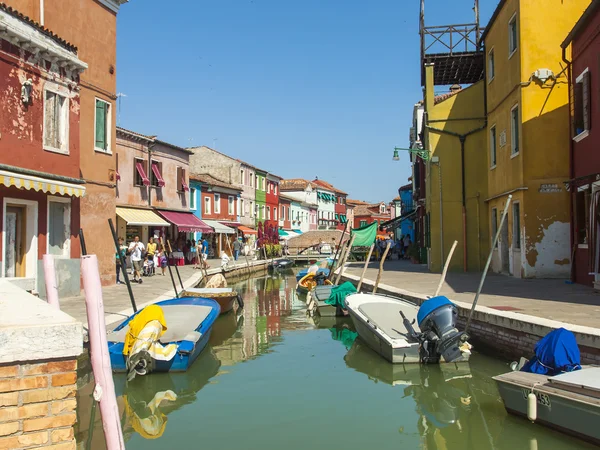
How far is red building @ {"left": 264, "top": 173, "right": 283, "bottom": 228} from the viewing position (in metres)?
54.6

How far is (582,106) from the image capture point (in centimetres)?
1452

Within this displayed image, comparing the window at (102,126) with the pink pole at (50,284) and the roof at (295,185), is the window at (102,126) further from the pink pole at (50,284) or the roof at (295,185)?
the roof at (295,185)

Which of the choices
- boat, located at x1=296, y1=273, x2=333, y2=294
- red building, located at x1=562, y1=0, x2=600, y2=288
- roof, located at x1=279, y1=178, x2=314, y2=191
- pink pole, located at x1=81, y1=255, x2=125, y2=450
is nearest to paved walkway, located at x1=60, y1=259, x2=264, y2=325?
boat, located at x1=296, y1=273, x2=333, y2=294

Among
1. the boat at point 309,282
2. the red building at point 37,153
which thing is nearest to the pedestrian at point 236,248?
the boat at point 309,282

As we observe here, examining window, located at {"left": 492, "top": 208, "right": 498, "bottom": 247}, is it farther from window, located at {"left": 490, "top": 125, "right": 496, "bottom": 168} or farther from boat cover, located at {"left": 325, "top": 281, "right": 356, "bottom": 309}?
boat cover, located at {"left": 325, "top": 281, "right": 356, "bottom": 309}

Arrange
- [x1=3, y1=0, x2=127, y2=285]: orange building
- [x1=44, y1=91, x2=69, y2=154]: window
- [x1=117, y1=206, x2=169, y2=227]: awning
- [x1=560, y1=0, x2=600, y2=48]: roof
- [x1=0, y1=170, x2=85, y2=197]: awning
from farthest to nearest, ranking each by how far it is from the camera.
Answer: [x1=117, y1=206, x2=169, y2=227]: awning → [x1=3, y1=0, x2=127, y2=285]: orange building → [x1=44, y1=91, x2=69, y2=154]: window → [x1=560, y1=0, x2=600, y2=48]: roof → [x1=0, y1=170, x2=85, y2=197]: awning

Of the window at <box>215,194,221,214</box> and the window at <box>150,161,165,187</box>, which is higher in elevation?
the window at <box>150,161,165,187</box>

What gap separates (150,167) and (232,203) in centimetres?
1431

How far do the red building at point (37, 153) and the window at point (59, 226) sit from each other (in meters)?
0.03

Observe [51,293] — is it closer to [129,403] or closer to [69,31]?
[129,403]

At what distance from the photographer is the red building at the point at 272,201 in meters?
54.6

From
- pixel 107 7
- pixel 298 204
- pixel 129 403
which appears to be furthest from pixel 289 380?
pixel 298 204

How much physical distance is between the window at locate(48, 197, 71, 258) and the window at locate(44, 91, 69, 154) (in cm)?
141

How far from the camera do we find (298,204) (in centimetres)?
6569
